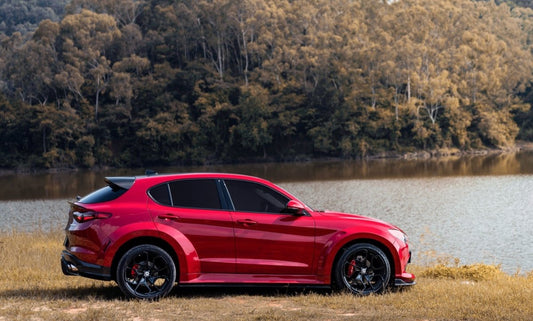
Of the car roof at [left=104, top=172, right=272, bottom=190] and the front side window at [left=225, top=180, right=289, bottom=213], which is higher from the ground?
the car roof at [left=104, top=172, right=272, bottom=190]

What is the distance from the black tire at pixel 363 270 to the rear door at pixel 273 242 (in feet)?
1.41

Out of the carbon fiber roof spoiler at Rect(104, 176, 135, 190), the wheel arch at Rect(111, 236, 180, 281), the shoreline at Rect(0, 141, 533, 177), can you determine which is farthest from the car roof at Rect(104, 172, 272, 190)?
the shoreline at Rect(0, 141, 533, 177)

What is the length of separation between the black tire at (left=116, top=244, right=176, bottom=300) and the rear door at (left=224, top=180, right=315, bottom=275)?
90cm

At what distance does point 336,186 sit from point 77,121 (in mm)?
42021

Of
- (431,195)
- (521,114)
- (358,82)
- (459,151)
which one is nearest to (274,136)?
(358,82)

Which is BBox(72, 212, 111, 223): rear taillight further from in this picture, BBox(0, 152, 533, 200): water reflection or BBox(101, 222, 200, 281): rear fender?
BBox(0, 152, 533, 200): water reflection

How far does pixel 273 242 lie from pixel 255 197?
66 centimetres

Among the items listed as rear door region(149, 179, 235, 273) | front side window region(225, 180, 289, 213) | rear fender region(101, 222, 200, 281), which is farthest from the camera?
→ front side window region(225, 180, 289, 213)

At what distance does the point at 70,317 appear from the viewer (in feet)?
26.8

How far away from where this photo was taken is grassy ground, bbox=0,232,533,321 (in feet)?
26.9

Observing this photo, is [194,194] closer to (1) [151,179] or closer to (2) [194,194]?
(2) [194,194]

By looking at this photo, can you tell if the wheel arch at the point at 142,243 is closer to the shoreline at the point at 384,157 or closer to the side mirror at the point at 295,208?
the side mirror at the point at 295,208

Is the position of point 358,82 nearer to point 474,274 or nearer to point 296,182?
point 296,182

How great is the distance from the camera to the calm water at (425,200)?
22344mm
